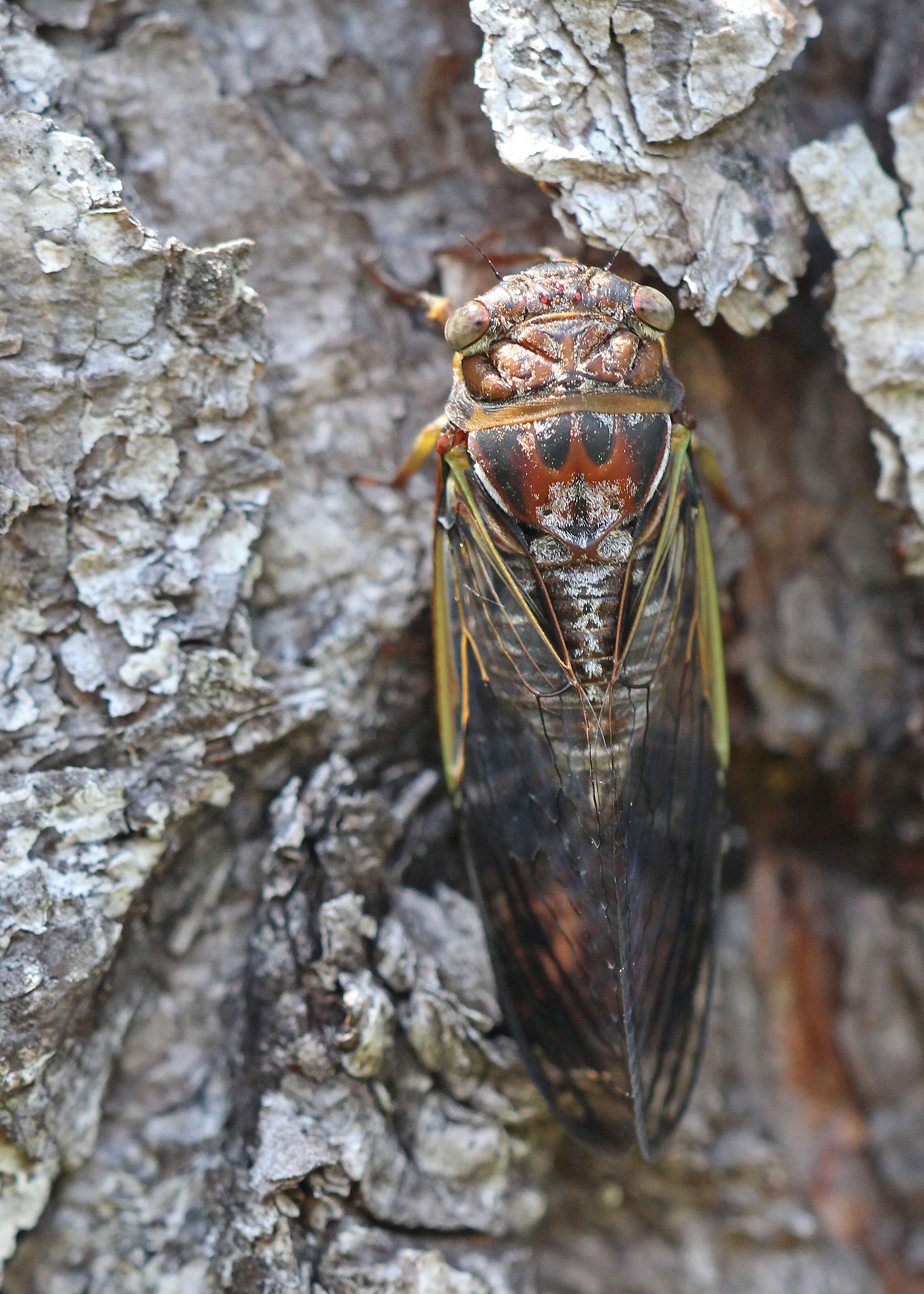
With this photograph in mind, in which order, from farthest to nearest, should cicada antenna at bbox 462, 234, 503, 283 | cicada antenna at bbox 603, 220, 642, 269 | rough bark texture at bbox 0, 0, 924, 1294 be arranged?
cicada antenna at bbox 462, 234, 503, 283 < cicada antenna at bbox 603, 220, 642, 269 < rough bark texture at bbox 0, 0, 924, 1294

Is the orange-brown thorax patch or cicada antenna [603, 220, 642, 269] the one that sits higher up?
cicada antenna [603, 220, 642, 269]

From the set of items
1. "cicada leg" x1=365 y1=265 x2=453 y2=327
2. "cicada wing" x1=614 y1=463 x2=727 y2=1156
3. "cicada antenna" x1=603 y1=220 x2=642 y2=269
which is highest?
"cicada antenna" x1=603 y1=220 x2=642 y2=269

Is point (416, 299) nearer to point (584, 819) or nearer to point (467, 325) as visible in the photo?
point (467, 325)

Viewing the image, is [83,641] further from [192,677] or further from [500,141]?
[500,141]

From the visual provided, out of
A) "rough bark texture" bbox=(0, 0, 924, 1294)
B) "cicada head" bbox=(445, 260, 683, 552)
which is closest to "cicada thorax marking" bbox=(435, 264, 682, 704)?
"cicada head" bbox=(445, 260, 683, 552)

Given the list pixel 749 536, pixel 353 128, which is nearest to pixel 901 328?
pixel 749 536

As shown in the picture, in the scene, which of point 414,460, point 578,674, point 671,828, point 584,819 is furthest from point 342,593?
point 671,828

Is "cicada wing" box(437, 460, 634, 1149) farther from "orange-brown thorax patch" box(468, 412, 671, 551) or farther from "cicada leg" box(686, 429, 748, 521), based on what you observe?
"cicada leg" box(686, 429, 748, 521)

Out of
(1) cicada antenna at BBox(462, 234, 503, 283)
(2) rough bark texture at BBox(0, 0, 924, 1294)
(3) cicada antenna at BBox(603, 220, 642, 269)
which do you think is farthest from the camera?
(1) cicada antenna at BBox(462, 234, 503, 283)
